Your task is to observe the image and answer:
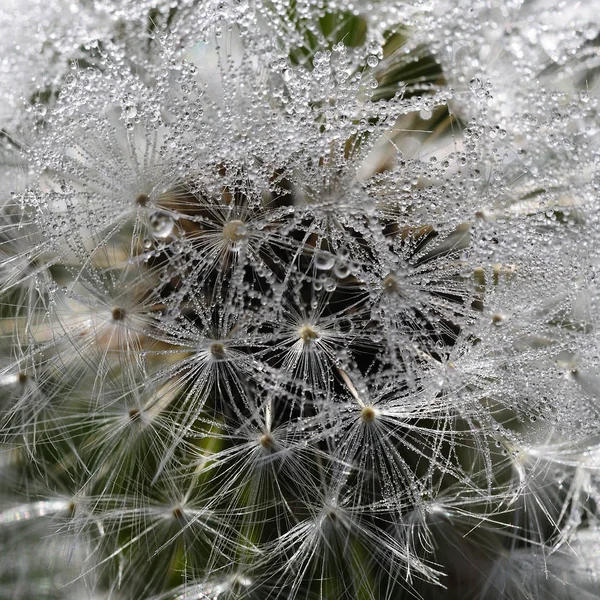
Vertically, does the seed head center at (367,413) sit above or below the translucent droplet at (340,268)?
below

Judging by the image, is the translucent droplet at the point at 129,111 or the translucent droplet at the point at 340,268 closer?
the translucent droplet at the point at 340,268

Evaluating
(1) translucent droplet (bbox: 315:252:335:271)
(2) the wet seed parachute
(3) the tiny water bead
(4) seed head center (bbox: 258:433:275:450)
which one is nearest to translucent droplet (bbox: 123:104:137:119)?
(2) the wet seed parachute

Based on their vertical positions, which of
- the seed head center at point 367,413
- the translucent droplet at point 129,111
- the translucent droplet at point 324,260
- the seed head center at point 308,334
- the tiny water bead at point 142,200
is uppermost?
the translucent droplet at point 129,111

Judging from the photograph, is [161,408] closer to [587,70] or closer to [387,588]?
[387,588]

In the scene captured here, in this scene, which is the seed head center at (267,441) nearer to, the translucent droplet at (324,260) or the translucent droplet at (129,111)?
the translucent droplet at (324,260)

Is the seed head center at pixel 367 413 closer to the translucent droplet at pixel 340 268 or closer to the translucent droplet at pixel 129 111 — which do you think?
the translucent droplet at pixel 340 268

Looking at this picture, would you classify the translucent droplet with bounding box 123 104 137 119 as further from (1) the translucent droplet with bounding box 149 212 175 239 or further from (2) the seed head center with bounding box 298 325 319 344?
(2) the seed head center with bounding box 298 325 319 344

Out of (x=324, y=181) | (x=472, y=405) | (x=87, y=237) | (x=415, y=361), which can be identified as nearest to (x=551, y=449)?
(x=472, y=405)

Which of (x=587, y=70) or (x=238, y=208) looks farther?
(x=587, y=70)

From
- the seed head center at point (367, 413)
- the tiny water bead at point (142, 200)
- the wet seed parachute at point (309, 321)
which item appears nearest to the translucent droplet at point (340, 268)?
the wet seed parachute at point (309, 321)
